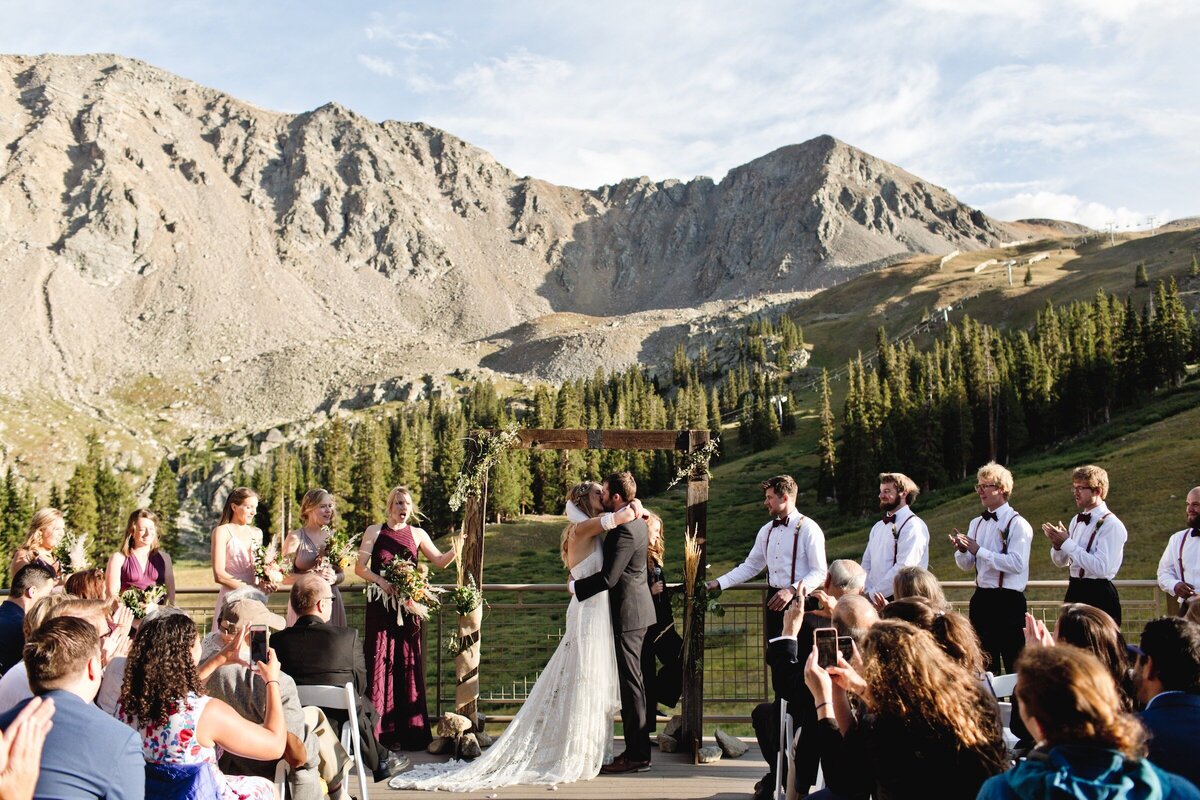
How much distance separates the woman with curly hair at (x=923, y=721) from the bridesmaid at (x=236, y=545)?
18.5 feet

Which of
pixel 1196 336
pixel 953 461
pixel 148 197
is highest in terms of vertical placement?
pixel 148 197

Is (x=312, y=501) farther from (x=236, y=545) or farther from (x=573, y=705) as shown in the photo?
(x=573, y=705)

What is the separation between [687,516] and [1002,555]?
2.74 metres

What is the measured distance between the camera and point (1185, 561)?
713 centimetres

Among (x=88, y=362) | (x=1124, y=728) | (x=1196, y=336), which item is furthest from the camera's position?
(x=88, y=362)

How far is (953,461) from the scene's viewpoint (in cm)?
6294

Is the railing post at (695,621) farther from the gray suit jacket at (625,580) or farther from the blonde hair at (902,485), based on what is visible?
the blonde hair at (902,485)

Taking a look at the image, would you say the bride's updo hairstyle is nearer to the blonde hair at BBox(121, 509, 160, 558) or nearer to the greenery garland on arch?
the greenery garland on arch

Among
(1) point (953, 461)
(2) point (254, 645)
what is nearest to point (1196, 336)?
(1) point (953, 461)

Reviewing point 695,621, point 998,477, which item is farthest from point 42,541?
point 998,477

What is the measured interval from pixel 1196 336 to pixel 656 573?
76453 millimetres

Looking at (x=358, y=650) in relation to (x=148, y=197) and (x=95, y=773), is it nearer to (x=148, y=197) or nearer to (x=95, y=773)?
(x=95, y=773)

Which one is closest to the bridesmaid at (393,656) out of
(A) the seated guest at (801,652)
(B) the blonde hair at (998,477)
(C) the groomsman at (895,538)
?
(A) the seated guest at (801,652)

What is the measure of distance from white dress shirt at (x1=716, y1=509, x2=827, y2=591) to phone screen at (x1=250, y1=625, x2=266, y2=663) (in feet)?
13.6
